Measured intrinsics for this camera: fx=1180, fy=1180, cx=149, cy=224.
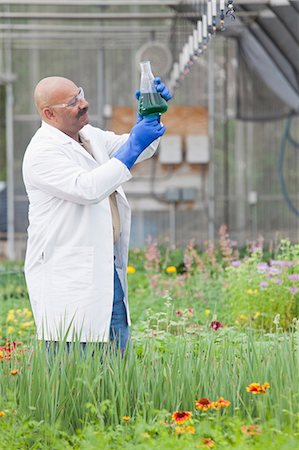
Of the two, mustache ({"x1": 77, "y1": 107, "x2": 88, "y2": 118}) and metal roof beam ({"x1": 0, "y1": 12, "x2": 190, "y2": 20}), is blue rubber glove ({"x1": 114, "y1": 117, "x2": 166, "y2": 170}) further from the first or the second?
metal roof beam ({"x1": 0, "y1": 12, "x2": 190, "y2": 20})

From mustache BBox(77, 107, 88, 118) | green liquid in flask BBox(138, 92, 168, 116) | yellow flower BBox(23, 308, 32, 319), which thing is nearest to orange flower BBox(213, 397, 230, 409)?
green liquid in flask BBox(138, 92, 168, 116)

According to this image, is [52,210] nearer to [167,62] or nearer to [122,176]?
[122,176]

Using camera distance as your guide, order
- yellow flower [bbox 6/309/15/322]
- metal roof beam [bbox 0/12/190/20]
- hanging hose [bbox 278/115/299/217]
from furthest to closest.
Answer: hanging hose [bbox 278/115/299/217] < metal roof beam [bbox 0/12/190/20] < yellow flower [bbox 6/309/15/322]

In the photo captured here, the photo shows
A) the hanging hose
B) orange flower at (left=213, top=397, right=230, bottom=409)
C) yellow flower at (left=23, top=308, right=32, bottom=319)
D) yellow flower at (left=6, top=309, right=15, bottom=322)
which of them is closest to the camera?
orange flower at (left=213, top=397, right=230, bottom=409)

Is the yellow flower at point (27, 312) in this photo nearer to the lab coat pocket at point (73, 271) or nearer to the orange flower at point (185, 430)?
the lab coat pocket at point (73, 271)

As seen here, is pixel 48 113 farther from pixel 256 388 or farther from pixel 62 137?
pixel 256 388

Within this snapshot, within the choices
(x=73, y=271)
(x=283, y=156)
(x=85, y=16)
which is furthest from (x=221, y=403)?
(x=283, y=156)

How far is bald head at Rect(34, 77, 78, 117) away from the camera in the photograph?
419 centimetres

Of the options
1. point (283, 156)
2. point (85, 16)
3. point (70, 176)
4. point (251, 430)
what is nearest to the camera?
point (251, 430)

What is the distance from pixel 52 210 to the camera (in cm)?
419

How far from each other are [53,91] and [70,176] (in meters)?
0.35

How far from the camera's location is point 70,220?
416 cm

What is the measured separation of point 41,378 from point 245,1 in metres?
8.02

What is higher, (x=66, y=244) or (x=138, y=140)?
(x=138, y=140)
